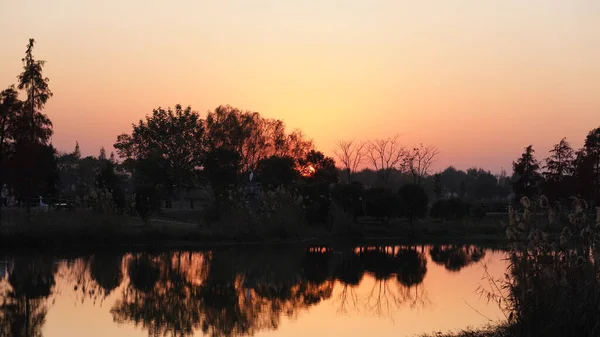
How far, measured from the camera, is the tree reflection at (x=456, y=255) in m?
25.8

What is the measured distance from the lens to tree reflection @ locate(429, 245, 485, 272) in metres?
25.8

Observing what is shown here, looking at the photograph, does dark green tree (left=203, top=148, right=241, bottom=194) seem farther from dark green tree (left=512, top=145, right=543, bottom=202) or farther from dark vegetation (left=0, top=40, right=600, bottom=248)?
dark green tree (left=512, top=145, right=543, bottom=202)

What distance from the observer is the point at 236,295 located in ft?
54.2

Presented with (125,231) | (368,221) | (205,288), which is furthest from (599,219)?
(368,221)

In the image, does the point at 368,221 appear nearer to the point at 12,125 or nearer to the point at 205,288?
the point at 12,125

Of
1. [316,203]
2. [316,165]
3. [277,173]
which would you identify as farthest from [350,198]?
[316,165]

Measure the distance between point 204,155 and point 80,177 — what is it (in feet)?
107

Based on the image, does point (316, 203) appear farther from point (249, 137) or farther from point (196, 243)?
point (249, 137)

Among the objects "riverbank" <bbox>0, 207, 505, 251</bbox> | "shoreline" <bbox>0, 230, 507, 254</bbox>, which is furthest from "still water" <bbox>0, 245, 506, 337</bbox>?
"riverbank" <bbox>0, 207, 505, 251</bbox>

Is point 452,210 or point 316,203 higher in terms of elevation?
point 316,203

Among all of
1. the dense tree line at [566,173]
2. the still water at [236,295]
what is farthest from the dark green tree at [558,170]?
the still water at [236,295]

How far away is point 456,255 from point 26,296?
807 inches

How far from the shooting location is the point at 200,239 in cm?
3081

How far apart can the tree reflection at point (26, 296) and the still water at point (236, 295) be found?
0.09 feet
